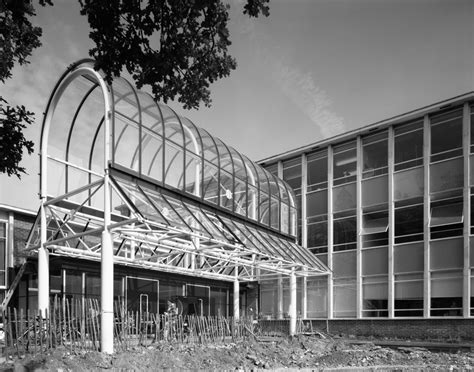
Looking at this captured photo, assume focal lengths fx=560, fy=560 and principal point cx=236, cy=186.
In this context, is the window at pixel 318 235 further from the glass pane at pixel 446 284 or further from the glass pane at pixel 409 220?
the glass pane at pixel 446 284

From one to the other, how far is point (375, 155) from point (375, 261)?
6090 millimetres

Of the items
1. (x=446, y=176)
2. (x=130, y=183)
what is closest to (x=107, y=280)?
(x=130, y=183)

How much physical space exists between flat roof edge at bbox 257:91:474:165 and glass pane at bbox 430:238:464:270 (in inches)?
273

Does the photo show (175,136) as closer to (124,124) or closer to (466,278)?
(124,124)

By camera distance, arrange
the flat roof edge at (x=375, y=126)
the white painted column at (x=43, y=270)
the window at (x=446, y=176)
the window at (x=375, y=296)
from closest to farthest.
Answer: the white painted column at (x=43, y=270), the window at (x=446, y=176), the flat roof edge at (x=375, y=126), the window at (x=375, y=296)

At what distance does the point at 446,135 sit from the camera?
2931 cm

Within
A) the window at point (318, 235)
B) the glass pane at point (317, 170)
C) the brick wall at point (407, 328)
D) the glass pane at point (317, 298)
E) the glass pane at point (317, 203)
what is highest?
the glass pane at point (317, 170)

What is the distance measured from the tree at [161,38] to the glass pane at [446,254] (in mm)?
20599

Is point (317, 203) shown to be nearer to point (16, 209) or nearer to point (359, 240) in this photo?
point (359, 240)

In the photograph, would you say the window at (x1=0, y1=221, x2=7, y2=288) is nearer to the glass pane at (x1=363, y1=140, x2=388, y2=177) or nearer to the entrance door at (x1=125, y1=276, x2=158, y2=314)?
the entrance door at (x1=125, y1=276, x2=158, y2=314)

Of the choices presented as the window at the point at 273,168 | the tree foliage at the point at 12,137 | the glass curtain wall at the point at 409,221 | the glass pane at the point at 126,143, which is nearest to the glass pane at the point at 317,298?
the glass curtain wall at the point at 409,221

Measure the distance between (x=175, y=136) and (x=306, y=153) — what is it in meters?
14.5

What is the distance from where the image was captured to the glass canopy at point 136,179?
19062 mm

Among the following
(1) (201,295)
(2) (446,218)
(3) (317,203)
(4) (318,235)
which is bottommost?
A: (1) (201,295)
